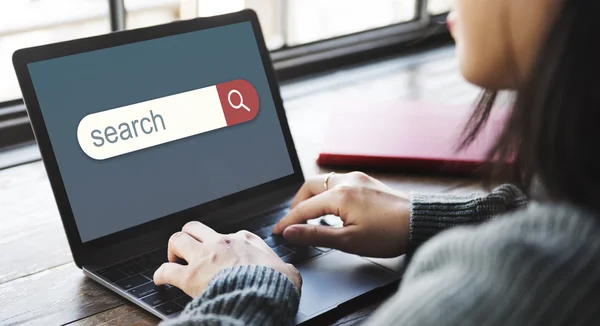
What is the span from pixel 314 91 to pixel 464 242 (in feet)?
3.92

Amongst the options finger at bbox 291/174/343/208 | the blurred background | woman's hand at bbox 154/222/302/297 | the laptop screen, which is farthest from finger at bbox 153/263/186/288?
the blurred background

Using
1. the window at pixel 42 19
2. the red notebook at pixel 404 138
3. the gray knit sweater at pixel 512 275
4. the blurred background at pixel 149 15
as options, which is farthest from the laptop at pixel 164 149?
the window at pixel 42 19

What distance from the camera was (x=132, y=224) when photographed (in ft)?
3.32

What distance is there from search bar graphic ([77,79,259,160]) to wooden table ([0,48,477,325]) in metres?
0.17

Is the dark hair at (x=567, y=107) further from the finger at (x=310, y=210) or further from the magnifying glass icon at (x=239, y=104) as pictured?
the magnifying glass icon at (x=239, y=104)

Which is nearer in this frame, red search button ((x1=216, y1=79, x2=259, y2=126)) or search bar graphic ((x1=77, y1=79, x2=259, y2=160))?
search bar graphic ((x1=77, y1=79, x2=259, y2=160))

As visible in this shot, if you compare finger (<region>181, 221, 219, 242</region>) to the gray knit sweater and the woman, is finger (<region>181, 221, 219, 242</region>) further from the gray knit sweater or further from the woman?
the gray knit sweater

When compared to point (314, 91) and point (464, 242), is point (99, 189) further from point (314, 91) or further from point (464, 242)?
point (314, 91)

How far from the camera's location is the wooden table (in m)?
0.89

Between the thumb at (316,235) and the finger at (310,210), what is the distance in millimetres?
27

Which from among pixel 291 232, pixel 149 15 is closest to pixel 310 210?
pixel 291 232

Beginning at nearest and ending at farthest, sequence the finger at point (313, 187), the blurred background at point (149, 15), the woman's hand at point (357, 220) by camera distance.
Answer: the woman's hand at point (357, 220) < the finger at point (313, 187) < the blurred background at point (149, 15)

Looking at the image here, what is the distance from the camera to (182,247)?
0.93m

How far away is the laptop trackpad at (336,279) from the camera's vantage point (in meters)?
0.88
